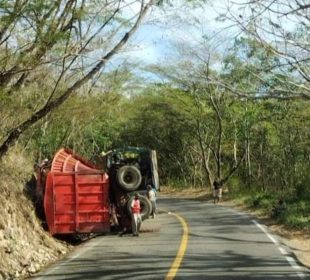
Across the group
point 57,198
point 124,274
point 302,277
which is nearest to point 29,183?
point 57,198

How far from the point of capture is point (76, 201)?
19516 mm

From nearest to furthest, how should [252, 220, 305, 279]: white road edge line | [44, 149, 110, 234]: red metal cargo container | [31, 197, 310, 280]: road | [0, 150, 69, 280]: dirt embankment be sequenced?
[31, 197, 310, 280]: road, [252, 220, 305, 279]: white road edge line, [0, 150, 69, 280]: dirt embankment, [44, 149, 110, 234]: red metal cargo container

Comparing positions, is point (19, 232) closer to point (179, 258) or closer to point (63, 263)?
point (63, 263)

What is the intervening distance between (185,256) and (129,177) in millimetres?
6326

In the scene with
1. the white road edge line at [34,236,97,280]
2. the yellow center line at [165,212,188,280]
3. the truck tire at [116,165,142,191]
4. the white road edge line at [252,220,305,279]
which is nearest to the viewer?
the yellow center line at [165,212,188,280]

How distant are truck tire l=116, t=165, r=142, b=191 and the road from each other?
1594 millimetres

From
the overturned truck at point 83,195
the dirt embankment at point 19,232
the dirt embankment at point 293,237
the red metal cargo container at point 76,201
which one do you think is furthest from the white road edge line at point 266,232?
the dirt embankment at point 19,232

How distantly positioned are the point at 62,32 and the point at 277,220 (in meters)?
15.0

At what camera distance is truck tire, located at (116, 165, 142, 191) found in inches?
819

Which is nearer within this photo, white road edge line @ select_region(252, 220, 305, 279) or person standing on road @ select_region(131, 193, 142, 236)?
white road edge line @ select_region(252, 220, 305, 279)

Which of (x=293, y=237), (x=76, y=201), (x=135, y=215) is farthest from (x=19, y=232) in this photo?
(x=293, y=237)

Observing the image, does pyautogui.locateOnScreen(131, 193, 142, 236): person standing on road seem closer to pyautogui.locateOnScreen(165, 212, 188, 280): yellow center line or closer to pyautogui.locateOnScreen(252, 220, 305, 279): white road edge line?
pyautogui.locateOnScreen(165, 212, 188, 280): yellow center line


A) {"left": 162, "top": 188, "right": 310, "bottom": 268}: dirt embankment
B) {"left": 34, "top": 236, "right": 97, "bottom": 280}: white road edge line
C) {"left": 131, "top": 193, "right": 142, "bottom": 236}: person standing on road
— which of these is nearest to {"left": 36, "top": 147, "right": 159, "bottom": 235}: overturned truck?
{"left": 131, "top": 193, "right": 142, "bottom": 236}: person standing on road

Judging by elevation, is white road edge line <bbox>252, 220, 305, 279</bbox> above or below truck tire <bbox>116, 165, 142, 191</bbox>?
below
